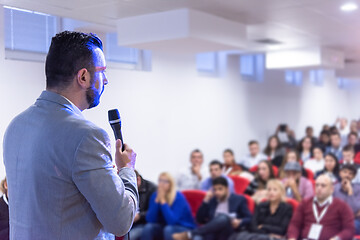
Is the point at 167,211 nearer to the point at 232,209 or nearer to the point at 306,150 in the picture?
the point at 232,209

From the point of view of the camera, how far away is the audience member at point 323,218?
478cm

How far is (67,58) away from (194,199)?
15.4 feet

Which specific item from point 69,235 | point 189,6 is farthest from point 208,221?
point 69,235

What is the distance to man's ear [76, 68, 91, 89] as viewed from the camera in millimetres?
1400

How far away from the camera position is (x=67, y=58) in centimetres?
138

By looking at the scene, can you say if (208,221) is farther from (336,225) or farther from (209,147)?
(209,147)

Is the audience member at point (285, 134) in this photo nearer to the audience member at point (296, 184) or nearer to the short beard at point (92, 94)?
the audience member at point (296, 184)

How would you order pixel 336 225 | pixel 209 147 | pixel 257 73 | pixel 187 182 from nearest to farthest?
pixel 336 225, pixel 187 182, pixel 209 147, pixel 257 73

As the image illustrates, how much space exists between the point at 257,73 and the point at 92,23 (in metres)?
8.53

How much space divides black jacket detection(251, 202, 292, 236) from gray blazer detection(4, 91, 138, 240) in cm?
403

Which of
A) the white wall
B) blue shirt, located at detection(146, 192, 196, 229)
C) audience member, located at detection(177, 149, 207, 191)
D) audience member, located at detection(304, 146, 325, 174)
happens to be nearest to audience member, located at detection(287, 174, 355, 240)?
blue shirt, located at detection(146, 192, 196, 229)

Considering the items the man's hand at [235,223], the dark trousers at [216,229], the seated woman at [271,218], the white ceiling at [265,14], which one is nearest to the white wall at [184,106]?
the white ceiling at [265,14]

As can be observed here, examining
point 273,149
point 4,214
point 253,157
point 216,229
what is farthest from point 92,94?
point 273,149

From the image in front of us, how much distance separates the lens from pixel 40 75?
1.83 metres
